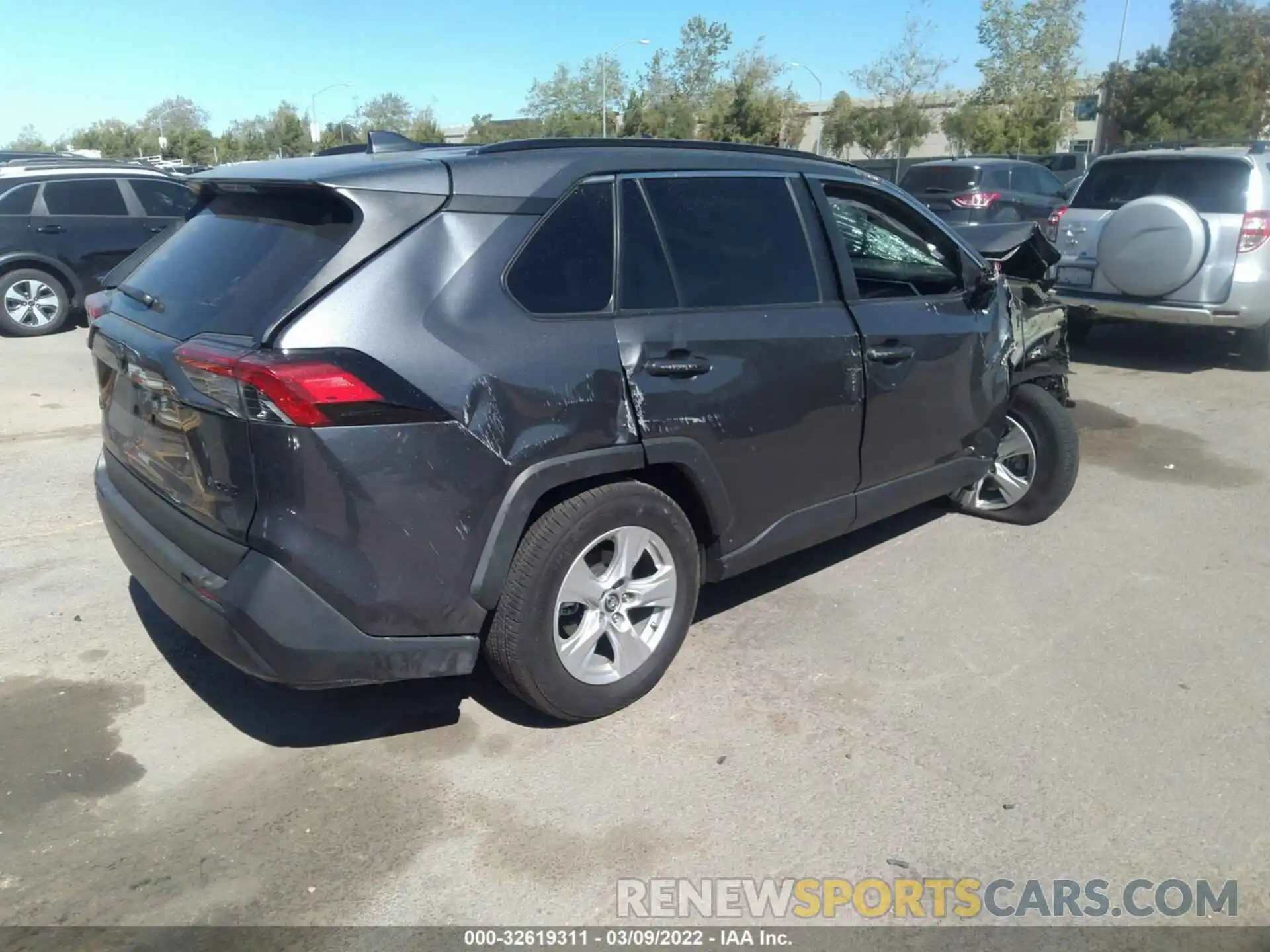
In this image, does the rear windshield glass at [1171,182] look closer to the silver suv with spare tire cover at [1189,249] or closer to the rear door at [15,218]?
the silver suv with spare tire cover at [1189,249]

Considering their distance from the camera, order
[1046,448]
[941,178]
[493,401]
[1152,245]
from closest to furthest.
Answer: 1. [493,401]
2. [1046,448]
3. [1152,245]
4. [941,178]

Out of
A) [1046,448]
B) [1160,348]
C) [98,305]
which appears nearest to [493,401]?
[98,305]

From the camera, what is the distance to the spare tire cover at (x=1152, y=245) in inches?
313

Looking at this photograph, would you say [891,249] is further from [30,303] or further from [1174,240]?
[30,303]

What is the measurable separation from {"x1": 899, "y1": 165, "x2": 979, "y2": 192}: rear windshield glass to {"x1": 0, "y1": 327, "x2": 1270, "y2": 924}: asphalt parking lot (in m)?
11.4

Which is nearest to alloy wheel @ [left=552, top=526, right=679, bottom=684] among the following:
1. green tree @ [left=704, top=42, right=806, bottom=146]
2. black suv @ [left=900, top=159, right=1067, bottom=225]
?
black suv @ [left=900, top=159, right=1067, bottom=225]

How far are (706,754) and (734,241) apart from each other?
1.82 metres

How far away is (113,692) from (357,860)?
1.45 meters

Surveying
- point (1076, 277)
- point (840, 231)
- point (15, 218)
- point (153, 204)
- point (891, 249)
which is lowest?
point (1076, 277)

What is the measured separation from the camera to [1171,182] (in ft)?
29.1

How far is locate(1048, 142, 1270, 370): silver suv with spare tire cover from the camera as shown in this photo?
26.4ft

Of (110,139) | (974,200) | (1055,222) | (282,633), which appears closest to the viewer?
(282,633)

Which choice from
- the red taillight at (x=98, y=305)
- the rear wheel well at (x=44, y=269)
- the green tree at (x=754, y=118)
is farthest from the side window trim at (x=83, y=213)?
the green tree at (x=754, y=118)

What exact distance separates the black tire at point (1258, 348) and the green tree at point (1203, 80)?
29.7m
